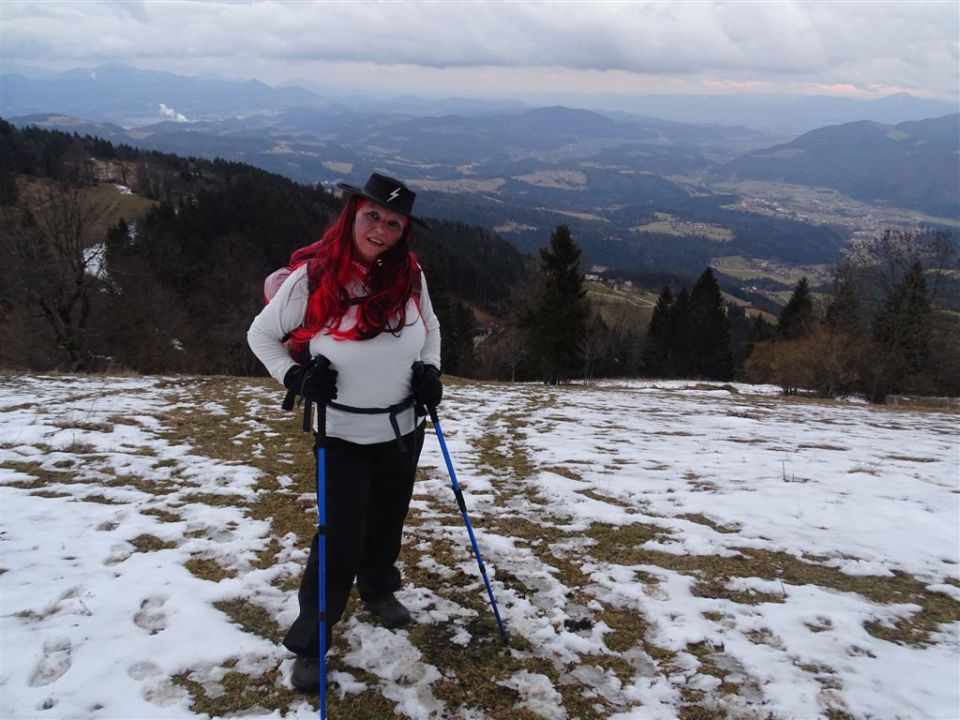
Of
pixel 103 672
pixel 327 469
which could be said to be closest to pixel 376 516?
pixel 327 469

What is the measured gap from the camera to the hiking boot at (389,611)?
13.9 feet

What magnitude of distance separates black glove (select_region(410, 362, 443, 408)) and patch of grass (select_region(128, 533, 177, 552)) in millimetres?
3569

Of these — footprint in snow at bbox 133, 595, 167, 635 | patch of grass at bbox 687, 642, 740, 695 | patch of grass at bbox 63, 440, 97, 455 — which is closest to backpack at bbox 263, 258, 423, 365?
footprint in snow at bbox 133, 595, 167, 635

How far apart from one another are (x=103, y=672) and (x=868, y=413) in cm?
1934

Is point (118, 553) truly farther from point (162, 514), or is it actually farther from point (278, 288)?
point (278, 288)

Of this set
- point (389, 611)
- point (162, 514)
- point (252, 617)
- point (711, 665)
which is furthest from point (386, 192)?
point (162, 514)

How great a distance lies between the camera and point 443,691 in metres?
3.56

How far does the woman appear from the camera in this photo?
11.3 feet

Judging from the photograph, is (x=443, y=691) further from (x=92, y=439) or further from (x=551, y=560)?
(x=92, y=439)

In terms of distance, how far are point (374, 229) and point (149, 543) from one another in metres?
4.37

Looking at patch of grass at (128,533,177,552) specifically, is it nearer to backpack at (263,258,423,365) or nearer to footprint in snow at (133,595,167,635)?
footprint in snow at (133,595,167,635)

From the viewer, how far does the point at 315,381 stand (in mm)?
3344

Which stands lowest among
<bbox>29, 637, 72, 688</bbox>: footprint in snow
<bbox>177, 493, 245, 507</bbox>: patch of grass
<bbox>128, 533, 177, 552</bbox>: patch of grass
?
<bbox>177, 493, 245, 507</bbox>: patch of grass

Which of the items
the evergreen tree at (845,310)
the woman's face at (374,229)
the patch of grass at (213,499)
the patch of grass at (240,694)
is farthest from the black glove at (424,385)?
the evergreen tree at (845,310)
